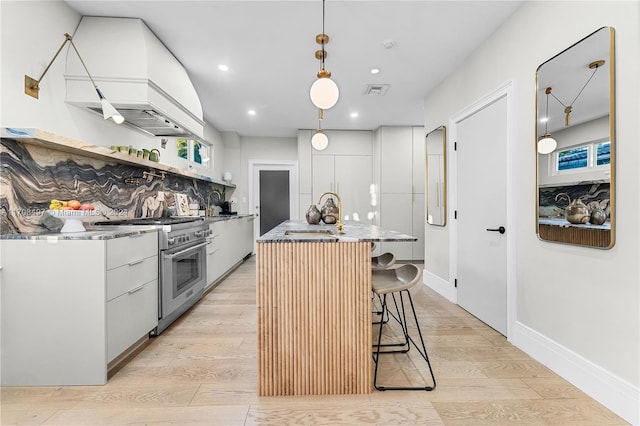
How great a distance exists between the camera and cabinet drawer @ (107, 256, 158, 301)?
184 cm

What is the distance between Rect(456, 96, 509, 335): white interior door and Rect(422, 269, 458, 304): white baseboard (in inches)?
4.4

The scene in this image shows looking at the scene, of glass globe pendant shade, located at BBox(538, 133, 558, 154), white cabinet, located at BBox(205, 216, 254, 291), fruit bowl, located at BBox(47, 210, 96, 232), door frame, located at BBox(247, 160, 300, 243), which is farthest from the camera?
door frame, located at BBox(247, 160, 300, 243)

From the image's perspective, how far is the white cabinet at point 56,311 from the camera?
171 cm

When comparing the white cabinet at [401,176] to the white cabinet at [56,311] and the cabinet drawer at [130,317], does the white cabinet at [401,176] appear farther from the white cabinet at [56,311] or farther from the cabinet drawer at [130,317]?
the white cabinet at [56,311]

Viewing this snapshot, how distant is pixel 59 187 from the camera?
2195mm

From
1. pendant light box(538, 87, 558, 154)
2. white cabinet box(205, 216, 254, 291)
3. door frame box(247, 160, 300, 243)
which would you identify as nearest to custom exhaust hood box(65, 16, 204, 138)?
white cabinet box(205, 216, 254, 291)

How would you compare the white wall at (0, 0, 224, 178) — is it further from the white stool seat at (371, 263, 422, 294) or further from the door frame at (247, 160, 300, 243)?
the door frame at (247, 160, 300, 243)

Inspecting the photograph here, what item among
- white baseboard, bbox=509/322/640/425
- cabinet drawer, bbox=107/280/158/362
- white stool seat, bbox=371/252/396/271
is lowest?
white baseboard, bbox=509/322/640/425

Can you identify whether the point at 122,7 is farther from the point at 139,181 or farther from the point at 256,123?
the point at 256,123

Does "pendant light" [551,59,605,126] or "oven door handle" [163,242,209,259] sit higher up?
"pendant light" [551,59,605,126]

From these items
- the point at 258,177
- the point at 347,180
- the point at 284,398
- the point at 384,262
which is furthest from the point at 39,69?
the point at 347,180

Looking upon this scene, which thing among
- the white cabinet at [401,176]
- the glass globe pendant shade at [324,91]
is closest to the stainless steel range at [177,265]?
the glass globe pendant shade at [324,91]

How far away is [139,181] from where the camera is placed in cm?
323

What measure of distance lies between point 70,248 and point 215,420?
127 cm
